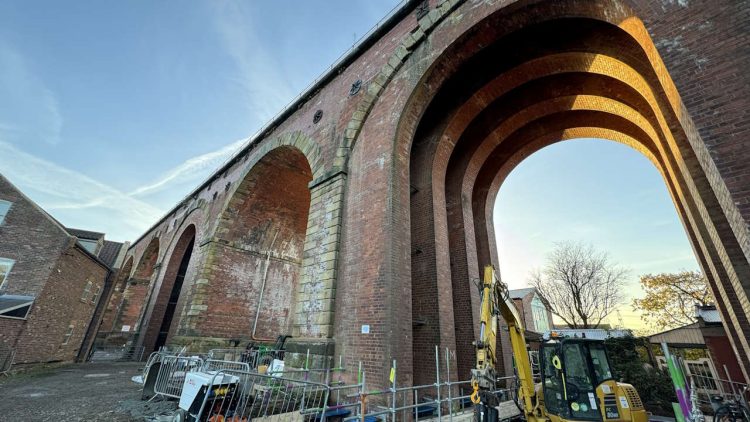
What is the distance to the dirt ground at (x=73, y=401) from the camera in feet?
19.9

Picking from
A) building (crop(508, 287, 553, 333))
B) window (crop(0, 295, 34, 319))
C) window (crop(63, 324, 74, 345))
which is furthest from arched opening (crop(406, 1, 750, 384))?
building (crop(508, 287, 553, 333))

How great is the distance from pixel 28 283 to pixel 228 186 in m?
8.87

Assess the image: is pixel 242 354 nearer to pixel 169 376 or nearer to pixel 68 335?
pixel 169 376

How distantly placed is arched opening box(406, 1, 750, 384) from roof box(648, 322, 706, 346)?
11587mm

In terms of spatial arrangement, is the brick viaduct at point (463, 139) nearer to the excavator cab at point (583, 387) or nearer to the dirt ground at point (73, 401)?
the excavator cab at point (583, 387)

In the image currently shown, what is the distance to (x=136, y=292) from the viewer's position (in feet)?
86.3

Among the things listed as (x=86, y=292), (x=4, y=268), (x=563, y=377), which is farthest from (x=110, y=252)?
(x=563, y=377)

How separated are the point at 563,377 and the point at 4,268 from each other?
1918 cm

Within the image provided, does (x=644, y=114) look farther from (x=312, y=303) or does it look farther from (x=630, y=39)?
(x=312, y=303)

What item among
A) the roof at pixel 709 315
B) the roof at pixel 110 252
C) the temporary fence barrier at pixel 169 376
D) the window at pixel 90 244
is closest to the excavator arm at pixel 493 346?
the temporary fence barrier at pixel 169 376

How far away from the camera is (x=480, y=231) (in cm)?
1243

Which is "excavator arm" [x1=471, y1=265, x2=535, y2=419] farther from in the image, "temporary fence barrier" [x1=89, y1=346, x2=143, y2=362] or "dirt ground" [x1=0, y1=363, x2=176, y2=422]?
"temporary fence barrier" [x1=89, y1=346, x2=143, y2=362]

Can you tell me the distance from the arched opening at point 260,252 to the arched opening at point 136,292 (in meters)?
12.7

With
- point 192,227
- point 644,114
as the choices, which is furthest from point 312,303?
point 192,227
